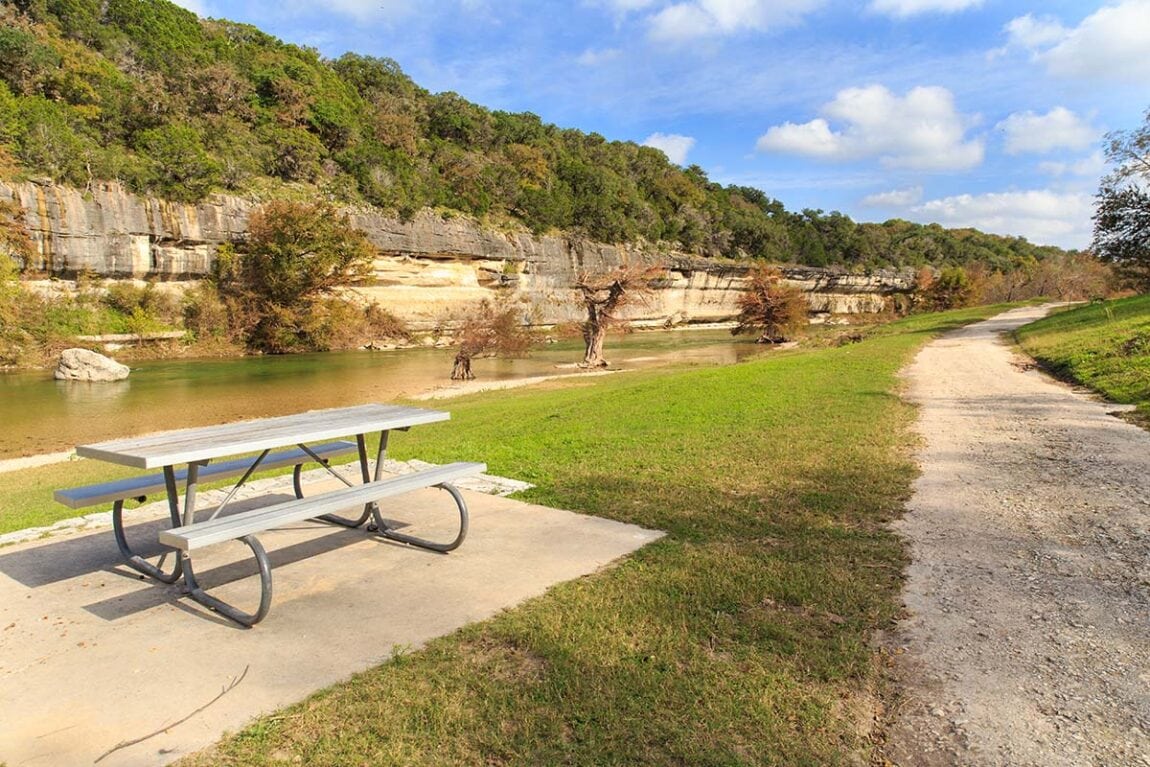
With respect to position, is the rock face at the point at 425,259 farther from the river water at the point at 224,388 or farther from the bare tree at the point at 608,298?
the bare tree at the point at 608,298

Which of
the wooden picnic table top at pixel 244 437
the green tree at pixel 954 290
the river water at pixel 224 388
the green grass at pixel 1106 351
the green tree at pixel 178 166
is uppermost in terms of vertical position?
the green tree at pixel 178 166

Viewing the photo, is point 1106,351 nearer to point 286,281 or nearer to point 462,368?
point 462,368

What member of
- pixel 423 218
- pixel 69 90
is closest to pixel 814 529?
pixel 423 218

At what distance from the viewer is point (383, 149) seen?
6125 centimetres

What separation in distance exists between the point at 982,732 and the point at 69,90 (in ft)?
191

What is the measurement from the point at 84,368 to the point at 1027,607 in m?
31.1

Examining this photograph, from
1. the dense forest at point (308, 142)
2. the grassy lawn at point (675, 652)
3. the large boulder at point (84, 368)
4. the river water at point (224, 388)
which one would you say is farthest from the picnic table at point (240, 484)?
the dense forest at point (308, 142)

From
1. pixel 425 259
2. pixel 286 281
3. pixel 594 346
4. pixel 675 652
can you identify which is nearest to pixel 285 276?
pixel 286 281

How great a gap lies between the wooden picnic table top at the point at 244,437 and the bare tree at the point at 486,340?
21.8 metres

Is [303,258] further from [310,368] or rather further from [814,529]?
[814,529]

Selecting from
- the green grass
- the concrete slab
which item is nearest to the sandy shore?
the concrete slab

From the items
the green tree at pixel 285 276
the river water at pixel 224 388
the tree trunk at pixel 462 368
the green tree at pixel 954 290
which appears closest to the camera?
the river water at pixel 224 388

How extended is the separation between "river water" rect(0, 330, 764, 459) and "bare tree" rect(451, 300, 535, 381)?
0.73m

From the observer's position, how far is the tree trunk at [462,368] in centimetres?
2765
